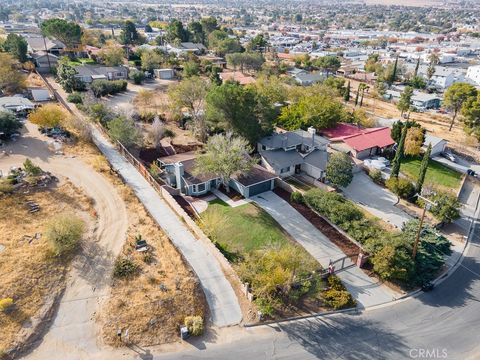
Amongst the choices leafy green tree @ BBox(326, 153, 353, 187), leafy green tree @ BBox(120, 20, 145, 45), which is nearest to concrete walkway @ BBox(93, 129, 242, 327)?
leafy green tree @ BBox(326, 153, 353, 187)

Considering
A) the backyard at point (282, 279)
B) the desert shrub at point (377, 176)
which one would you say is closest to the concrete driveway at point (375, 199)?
the desert shrub at point (377, 176)

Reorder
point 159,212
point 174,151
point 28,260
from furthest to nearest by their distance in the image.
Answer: point 174,151 → point 159,212 → point 28,260

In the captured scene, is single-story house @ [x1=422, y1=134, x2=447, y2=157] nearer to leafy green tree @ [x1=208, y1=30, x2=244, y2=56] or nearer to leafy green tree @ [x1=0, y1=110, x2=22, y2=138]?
leafy green tree @ [x1=0, y1=110, x2=22, y2=138]

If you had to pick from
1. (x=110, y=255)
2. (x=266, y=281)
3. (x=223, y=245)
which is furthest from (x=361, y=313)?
(x=110, y=255)

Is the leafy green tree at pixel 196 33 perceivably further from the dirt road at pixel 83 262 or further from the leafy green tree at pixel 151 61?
the dirt road at pixel 83 262

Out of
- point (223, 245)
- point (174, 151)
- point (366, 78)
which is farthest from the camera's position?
point (366, 78)

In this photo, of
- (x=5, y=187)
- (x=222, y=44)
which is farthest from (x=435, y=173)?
(x=222, y=44)

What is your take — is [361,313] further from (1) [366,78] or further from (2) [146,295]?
(1) [366,78]
